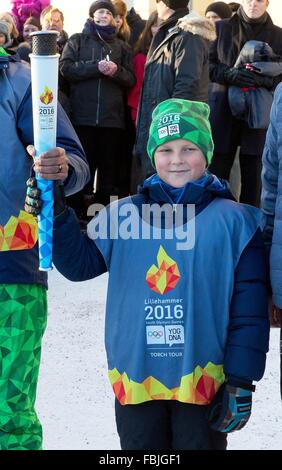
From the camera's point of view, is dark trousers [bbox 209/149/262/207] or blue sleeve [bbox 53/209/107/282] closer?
blue sleeve [bbox 53/209/107/282]

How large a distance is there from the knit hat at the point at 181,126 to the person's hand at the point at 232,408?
70cm

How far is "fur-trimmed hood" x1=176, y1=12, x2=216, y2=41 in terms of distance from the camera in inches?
227

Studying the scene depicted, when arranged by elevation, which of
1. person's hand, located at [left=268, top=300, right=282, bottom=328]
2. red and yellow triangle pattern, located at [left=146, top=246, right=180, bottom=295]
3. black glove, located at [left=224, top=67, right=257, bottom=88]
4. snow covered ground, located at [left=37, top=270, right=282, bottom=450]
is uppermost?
black glove, located at [left=224, top=67, right=257, bottom=88]

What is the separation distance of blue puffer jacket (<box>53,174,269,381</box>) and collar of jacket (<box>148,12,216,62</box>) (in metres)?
3.30

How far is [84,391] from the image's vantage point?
409cm

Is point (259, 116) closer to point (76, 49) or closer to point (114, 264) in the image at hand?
point (76, 49)

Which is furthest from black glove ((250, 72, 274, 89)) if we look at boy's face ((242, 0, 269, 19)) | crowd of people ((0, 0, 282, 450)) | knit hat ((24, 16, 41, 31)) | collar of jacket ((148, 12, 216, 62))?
crowd of people ((0, 0, 282, 450))

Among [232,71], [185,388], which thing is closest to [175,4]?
[232,71]

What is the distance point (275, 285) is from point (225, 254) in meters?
0.17

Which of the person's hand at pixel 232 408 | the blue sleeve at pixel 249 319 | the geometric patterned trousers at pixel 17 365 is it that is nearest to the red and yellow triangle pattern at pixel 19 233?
the geometric patterned trousers at pixel 17 365

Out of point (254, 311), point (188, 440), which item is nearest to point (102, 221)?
point (254, 311)

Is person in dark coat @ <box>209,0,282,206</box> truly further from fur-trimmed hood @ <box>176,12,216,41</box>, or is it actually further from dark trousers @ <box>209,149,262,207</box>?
fur-trimmed hood @ <box>176,12,216,41</box>

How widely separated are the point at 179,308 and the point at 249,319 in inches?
7.9

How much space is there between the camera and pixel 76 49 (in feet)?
22.6
